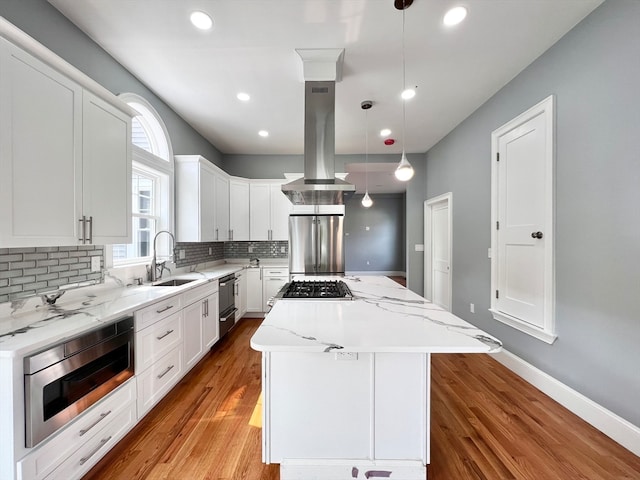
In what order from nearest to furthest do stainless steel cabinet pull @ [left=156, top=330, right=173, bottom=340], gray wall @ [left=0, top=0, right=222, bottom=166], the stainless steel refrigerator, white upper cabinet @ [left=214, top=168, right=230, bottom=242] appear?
gray wall @ [left=0, top=0, right=222, bottom=166] → stainless steel cabinet pull @ [left=156, top=330, right=173, bottom=340] → white upper cabinet @ [left=214, top=168, right=230, bottom=242] → the stainless steel refrigerator

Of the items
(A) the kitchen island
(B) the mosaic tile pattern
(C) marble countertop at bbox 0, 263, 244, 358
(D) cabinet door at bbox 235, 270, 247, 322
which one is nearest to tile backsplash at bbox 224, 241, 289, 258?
(B) the mosaic tile pattern

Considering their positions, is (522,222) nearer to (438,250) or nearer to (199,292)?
(438,250)

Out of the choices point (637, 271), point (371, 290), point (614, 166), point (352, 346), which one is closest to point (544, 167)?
point (614, 166)

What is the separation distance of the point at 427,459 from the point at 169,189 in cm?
346

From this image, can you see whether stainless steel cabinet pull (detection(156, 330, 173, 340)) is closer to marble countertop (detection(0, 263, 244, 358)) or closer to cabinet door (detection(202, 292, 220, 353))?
marble countertop (detection(0, 263, 244, 358))

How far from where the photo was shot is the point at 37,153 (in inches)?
52.9

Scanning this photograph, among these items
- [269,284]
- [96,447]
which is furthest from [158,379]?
[269,284]

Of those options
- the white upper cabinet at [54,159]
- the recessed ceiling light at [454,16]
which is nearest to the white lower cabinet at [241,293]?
the white upper cabinet at [54,159]

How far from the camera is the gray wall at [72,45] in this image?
1.54m

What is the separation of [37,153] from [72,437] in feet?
4.94

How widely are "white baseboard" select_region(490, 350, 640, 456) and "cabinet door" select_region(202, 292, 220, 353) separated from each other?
3203 mm

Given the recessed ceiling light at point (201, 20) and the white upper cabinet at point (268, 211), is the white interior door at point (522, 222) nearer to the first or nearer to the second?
the recessed ceiling light at point (201, 20)

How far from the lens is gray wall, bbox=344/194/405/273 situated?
859 centimetres

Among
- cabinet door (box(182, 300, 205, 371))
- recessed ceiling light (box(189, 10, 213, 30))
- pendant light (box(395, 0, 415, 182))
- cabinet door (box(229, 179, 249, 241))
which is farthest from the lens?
cabinet door (box(229, 179, 249, 241))
